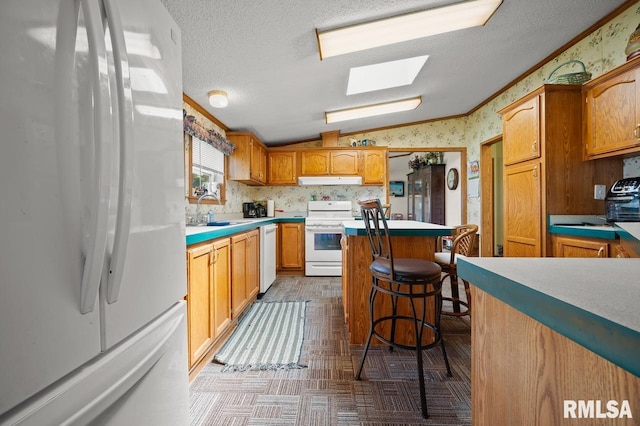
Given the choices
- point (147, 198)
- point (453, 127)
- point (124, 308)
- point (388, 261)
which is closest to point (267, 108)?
point (388, 261)

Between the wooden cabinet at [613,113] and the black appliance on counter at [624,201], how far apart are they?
25 centimetres

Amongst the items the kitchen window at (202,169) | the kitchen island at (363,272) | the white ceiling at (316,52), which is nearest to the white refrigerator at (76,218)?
the white ceiling at (316,52)

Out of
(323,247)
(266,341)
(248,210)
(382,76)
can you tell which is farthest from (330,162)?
(266,341)

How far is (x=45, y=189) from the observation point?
430 mm

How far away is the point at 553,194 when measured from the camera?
7.16 ft

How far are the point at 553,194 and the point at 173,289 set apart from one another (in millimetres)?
2855

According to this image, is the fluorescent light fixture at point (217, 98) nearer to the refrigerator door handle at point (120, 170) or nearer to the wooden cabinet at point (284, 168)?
the wooden cabinet at point (284, 168)

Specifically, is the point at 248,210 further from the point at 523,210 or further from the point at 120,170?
the point at 120,170

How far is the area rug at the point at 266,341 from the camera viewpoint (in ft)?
5.74

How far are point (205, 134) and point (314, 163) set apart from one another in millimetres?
2087

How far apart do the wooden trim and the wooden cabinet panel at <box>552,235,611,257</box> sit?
3683mm

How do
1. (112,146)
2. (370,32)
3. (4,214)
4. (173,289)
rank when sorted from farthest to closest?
(370,32)
(173,289)
(112,146)
(4,214)

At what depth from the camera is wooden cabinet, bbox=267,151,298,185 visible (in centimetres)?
461

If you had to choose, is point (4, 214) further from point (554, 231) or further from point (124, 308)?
point (554, 231)
